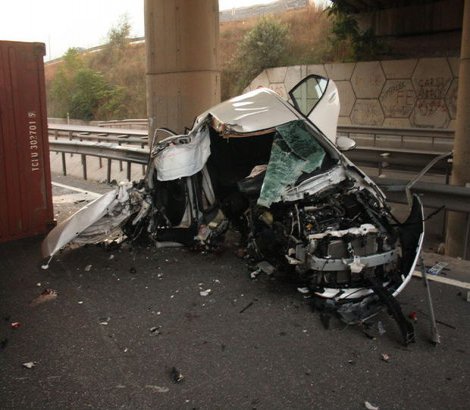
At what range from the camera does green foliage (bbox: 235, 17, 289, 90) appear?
26781 millimetres

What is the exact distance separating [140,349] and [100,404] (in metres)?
0.69

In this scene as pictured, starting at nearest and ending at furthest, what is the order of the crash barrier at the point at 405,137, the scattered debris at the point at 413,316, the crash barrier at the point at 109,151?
the scattered debris at the point at 413,316 → the crash barrier at the point at 109,151 → the crash barrier at the point at 405,137

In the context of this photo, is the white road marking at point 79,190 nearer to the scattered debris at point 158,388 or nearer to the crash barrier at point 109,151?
the crash barrier at point 109,151

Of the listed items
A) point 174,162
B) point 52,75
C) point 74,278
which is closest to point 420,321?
point 174,162

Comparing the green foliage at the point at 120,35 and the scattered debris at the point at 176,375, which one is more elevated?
the green foliage at the point at 120,35

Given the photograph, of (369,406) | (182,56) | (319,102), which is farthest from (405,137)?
(369,406)

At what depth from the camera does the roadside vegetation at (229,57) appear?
81.0ft

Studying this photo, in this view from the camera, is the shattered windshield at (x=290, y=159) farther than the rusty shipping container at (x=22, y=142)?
No

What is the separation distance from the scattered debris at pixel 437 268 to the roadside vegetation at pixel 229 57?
19.3 metres

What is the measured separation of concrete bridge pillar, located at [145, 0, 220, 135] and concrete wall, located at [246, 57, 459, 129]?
47.4 feet

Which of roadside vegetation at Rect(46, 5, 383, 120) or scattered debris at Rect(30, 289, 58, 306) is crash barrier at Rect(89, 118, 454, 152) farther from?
scattered debris at Rect(30, 289, 58, 306)

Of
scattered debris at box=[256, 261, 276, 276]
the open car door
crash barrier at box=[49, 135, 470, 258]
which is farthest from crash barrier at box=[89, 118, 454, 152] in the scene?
scattered debris at box=[256, 261, 276, 276]

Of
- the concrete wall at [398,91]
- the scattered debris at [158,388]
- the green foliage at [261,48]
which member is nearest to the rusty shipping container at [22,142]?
the scattered debris at [158,388]

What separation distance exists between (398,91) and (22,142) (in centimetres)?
1806
